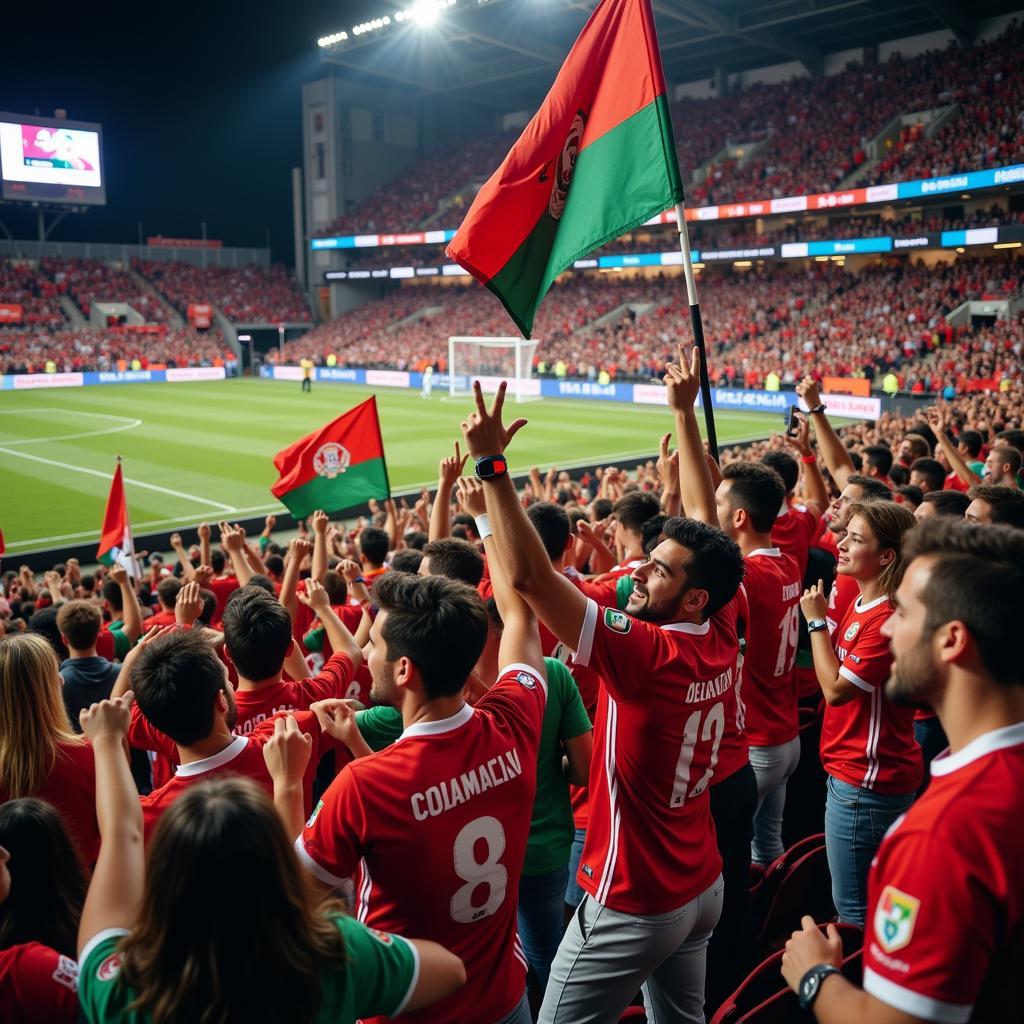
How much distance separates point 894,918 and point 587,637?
1255 millimetres

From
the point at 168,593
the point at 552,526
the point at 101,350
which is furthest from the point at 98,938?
the point at 101,350

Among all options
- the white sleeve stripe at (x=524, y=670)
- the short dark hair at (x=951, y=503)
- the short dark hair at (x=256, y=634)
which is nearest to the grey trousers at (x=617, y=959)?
the white sleeve stripe at (x=524, y=670)

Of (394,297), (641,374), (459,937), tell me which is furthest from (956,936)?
(394,297)

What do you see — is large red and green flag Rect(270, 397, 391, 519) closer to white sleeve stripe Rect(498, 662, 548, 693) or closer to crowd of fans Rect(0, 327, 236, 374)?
white sleeve stripe Rect(498, 662, 548, 693)

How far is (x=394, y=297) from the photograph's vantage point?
217 ft

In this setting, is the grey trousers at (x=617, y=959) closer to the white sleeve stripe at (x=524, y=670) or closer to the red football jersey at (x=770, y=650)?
the white sleeve stripe at (x=524, y=670)

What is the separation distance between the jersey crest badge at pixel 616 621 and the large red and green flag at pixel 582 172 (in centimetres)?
247

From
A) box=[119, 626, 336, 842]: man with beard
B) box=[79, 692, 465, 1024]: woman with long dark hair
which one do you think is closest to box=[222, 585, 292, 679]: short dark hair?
box=[119, 626, 336, 842]: man with beard

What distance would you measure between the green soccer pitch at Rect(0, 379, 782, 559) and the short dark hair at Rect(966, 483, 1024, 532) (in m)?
15.9

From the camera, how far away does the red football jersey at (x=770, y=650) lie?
4.66m

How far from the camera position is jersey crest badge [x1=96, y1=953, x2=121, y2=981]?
6.53 ft

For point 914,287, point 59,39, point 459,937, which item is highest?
point 59,39

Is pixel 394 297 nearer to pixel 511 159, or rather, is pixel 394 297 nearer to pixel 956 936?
pixel 511 159

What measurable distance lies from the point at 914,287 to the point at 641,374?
12.4 metres
